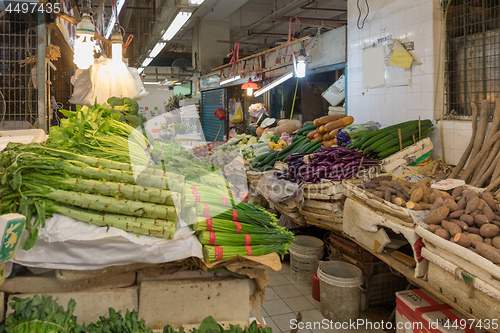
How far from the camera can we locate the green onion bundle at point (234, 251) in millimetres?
2096

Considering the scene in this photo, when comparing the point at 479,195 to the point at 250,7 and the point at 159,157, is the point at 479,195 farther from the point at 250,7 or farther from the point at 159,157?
the point at 250,7

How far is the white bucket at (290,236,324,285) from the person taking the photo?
5285mm

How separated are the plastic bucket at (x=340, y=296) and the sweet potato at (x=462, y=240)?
170 cm

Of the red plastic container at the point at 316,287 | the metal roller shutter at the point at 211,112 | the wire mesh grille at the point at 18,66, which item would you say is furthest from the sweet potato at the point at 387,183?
the metal roller shutter at the point at 211,112

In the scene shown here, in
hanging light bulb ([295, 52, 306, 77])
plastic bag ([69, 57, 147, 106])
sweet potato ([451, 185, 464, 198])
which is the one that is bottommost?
sweet potato ([451, 185, 464, 198])

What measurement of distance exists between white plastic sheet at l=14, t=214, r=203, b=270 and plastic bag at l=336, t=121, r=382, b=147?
3538 mm

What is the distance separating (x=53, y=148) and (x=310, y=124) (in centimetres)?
491

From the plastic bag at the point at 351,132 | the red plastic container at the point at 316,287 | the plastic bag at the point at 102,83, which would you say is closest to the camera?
the plastic bag at the point at 102,83

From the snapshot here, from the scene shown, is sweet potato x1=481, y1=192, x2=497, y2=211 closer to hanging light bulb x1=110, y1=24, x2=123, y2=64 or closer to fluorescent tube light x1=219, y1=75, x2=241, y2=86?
hanging light bulb x1=110, y1=24, x2=123, y2=64

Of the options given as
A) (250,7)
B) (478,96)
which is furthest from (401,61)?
(250,7)

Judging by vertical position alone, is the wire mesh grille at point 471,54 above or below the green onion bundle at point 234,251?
above

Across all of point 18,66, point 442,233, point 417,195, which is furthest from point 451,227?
point 18,66

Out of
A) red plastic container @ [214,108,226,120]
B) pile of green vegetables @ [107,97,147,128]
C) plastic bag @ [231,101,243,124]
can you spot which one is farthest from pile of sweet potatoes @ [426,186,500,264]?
red plastic container @ [214,108,226,120]

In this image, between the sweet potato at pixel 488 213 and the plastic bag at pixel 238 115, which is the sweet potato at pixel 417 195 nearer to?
the sweet potato at pixel 488 213
